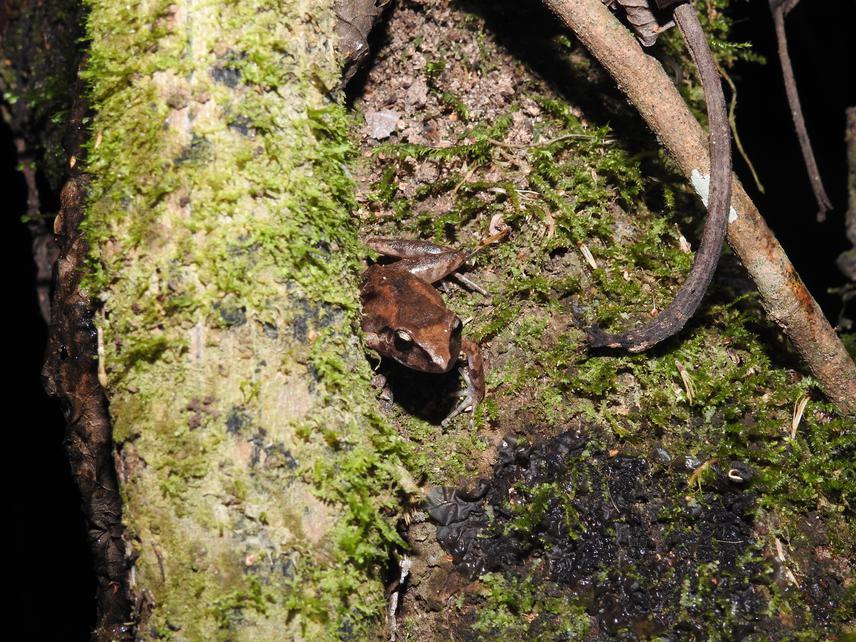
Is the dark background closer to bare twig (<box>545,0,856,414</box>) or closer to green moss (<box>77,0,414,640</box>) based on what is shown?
bare twig (<box>545,0,856,414</box>)

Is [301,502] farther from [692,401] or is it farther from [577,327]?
[692,401]

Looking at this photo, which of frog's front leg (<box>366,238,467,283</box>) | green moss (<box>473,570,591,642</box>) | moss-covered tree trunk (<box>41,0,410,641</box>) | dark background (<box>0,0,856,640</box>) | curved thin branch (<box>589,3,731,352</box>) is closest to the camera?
moss-covered tree trunk (<box>41,0,410,641</box>)

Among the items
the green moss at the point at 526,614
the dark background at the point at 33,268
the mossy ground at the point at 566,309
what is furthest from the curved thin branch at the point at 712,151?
the green moss at the point at 526,614

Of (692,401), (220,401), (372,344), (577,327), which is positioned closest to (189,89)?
(220,401)

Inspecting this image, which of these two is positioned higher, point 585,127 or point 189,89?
point 189,89

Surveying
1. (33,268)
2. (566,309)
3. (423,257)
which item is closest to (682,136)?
(566,309)

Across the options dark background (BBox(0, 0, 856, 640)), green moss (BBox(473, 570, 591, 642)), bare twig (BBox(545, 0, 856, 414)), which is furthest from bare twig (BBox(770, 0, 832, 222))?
green moss (BBox(473, 570, 591, 642))
